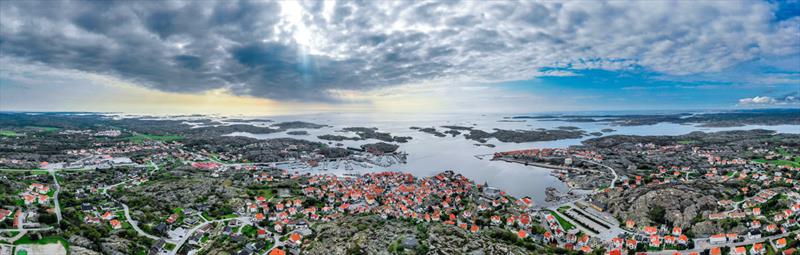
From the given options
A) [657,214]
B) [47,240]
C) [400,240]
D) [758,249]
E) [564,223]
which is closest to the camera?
[47,240]

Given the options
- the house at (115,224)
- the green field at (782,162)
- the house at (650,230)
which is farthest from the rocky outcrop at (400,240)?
the green field at (782,162)

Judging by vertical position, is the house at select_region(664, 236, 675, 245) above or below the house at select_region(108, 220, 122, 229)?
below

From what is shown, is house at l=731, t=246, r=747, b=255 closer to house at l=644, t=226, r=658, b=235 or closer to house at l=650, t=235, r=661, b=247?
house at l=650, t=235, r=661, b=247

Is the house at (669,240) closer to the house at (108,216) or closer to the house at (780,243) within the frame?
the house at (780,243)

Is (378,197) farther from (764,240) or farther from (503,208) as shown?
(764,240)

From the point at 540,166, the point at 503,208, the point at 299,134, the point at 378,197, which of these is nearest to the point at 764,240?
the point at 503,208

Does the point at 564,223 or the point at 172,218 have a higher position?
the point at 172,218

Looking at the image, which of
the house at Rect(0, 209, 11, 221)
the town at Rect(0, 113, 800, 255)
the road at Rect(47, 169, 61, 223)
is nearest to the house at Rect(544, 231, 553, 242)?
the town at Rect(0, 113, 800, 255)

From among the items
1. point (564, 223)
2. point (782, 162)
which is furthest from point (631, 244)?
point (782, 162)

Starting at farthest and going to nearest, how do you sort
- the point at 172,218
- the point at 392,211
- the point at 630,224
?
1. the point at 392,211
2. the point at 630,224
3. the point at 172,218

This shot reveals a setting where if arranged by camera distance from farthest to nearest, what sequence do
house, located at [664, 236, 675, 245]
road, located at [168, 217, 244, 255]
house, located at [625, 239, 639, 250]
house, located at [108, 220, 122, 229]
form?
1. house, located at [108, 220, 122, 229]
2. house, located at [664, 236, 675, 245]
3. house, located at [625, 239, 639, 250]
4. road, located at [168, 217, 244, 255]

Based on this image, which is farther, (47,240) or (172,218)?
(172,218)

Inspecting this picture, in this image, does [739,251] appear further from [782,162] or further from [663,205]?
[782,162]
